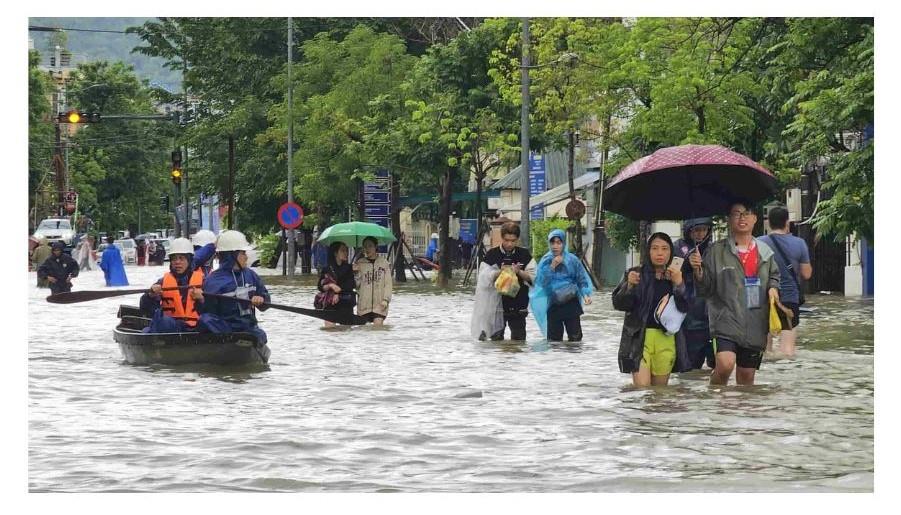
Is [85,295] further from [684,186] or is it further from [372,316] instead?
[372,316]

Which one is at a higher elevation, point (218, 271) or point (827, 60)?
point (827, 60)

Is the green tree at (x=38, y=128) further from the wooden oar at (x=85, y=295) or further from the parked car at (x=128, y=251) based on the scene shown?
the wooden oar at (x=85, y=295)

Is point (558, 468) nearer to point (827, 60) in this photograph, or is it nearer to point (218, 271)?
point (218, 271)

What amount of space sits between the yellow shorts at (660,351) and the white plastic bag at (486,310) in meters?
8.10

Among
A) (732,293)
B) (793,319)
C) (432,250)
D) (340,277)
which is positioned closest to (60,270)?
(340,277)

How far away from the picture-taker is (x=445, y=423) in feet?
44.9

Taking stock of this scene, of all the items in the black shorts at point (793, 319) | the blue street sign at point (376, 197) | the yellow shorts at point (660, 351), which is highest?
the blue street sign at point (376, 197)

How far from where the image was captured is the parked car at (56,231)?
271 ft

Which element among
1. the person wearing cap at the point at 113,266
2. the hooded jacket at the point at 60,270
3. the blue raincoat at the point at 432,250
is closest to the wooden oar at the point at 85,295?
the hooded jacket at the point at 60,270

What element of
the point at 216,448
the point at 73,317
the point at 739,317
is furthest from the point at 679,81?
the point at 216,448

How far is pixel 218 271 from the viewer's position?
18938mm

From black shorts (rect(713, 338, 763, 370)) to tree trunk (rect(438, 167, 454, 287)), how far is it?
3274cm

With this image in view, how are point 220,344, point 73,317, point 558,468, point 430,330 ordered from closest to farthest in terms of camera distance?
1. point 558,468
2. point 220,344
3. point 430,330
4. point 73,317

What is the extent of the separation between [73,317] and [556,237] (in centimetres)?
1332
